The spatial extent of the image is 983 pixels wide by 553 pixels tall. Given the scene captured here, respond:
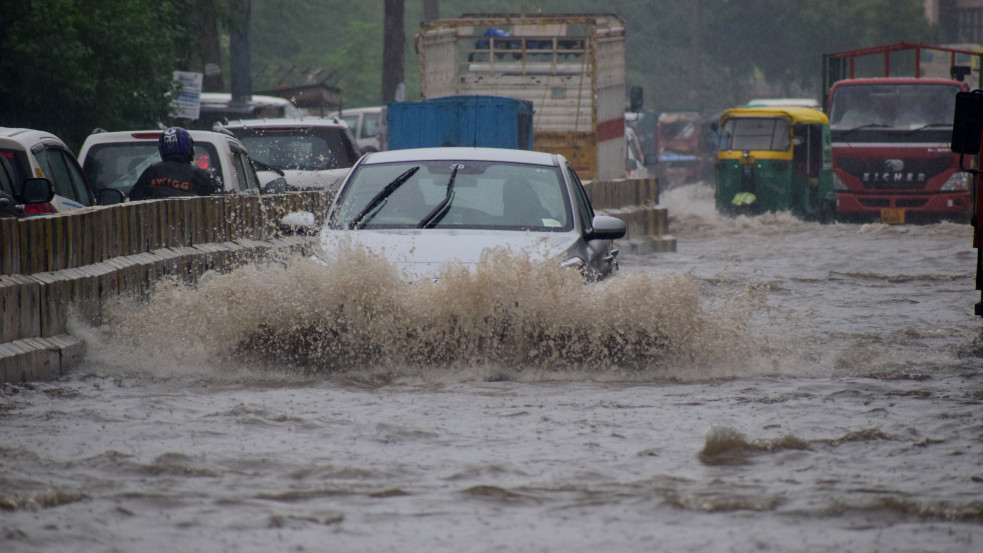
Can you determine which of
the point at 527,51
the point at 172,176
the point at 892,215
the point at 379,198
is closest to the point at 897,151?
the point at 892,215

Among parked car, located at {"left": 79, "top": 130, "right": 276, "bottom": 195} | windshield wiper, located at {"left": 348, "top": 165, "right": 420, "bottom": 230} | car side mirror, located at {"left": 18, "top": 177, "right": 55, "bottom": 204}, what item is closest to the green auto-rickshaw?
parked car, located at {"left": 79, "top": 130, "right": 276, "bottom": 195}

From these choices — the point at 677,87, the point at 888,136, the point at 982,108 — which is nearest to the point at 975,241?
the point at 982,108

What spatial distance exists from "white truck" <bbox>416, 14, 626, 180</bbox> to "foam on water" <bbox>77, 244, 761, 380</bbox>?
16.5 m

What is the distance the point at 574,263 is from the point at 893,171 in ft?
61.2

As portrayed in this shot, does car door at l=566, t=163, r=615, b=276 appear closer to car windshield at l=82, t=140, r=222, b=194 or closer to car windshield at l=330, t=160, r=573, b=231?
car windshield at l=330, t=160, r=573, b=231

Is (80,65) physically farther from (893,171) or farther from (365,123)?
(893,171)

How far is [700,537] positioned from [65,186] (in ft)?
24.4

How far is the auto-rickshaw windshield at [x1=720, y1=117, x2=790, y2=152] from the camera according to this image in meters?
26.8

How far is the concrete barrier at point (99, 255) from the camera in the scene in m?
8.53

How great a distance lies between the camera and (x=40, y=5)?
18484mm

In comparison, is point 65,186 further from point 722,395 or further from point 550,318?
point 722,395

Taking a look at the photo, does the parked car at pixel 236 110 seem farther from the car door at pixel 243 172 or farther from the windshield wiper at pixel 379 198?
the windshield wiper at pixel 379 198

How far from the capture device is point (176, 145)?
11703 millimetres

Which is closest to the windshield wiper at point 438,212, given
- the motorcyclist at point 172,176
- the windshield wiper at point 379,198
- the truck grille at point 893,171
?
the windshield wiper at point 379,198
